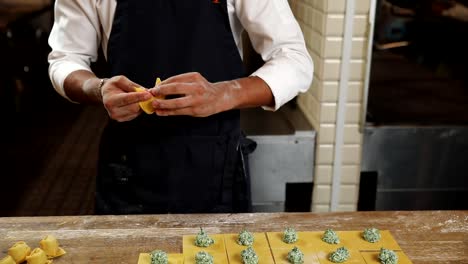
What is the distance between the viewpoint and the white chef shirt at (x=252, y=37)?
1729 mm

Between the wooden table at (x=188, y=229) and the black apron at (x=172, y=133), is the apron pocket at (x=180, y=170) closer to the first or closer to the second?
the black apron at (x=172, y=133)

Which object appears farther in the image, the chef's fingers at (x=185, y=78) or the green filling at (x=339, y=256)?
the chef's fingers at (x=185, y=78)

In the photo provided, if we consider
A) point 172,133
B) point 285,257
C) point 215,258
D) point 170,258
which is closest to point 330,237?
point 285,257

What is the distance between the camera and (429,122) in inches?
106

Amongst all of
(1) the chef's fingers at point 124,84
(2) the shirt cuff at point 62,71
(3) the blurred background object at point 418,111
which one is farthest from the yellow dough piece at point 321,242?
(3) the blurred background object at point 418,111

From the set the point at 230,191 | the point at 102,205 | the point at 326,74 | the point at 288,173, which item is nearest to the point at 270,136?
the point at 288,173

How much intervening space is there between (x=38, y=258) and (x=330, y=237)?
674mm

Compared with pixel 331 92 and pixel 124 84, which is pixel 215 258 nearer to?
pixel 124 84

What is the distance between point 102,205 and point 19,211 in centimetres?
181

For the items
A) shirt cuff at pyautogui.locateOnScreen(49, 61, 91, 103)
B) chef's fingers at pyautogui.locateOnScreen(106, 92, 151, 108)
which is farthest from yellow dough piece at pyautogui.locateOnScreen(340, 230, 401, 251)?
shirt cuff at pyautogui.locateOnScreen(49, 61, 91, 103)

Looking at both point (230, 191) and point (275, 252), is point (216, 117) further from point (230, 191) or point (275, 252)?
point (275, 252)

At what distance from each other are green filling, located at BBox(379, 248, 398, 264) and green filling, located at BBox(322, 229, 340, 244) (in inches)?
4.5

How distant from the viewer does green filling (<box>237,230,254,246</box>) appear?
140 cm

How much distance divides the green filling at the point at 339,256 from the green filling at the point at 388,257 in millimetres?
78
